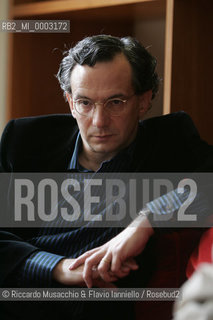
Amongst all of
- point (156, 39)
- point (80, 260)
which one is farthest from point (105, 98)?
point (156, 39)

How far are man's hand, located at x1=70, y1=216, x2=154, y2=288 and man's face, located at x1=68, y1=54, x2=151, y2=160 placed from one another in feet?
0.83

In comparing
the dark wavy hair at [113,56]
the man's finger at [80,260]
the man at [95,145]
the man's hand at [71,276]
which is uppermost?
the dark wavy hair at [113,56]

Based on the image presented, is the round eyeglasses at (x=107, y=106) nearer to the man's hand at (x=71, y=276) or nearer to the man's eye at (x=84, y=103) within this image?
the man's eye at (x=84, y=103)

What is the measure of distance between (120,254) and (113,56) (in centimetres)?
49

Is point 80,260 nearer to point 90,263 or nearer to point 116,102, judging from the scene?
point 90,263

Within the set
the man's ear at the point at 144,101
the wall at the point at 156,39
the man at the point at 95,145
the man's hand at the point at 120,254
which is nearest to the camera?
the man's hand at the point at 120,254

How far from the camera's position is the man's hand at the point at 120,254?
1010 millimetres


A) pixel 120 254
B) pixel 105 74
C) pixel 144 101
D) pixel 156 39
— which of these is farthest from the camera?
pixel 156 39

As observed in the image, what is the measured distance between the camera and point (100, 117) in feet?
3.96

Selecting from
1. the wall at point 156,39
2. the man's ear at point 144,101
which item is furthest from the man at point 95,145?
the wall at point 156,39

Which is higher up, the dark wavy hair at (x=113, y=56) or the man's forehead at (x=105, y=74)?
the dark wavy hair at (x=113, y=56)

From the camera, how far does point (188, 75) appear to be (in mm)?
1559

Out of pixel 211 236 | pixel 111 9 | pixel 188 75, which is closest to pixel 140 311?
pixel 211 236

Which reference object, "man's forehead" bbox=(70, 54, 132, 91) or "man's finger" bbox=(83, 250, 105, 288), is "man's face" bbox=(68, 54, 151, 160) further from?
"man's finger" bbox=(83, 250, 105, 288)
